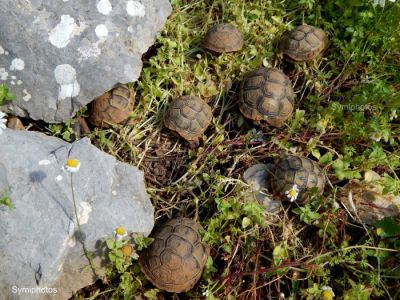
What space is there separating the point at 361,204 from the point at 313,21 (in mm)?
2140

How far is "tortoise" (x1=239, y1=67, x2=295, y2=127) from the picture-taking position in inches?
149

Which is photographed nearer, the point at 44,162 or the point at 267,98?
the point at 44,162

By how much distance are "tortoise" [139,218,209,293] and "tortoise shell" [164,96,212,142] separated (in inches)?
36.8

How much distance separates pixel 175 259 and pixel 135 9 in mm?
2337

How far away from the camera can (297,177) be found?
11.2 ft

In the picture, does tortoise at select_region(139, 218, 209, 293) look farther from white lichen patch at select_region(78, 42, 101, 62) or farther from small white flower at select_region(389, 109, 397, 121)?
small white flower at select_region(389, 109, 397, 121)

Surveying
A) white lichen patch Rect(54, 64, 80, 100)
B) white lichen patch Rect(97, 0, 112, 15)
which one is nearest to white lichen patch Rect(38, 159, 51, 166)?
white lichen patch Rect(54, 64, 80, 100)

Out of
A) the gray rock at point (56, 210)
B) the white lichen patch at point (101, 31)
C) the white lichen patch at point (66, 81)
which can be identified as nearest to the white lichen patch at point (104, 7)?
the white lichen patch at point (101, 31)

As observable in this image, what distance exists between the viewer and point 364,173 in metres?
3.66

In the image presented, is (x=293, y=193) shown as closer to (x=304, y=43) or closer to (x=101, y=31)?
(x=304, y=43)

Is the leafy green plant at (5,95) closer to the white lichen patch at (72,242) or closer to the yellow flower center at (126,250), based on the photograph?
the white lichen patch at (72,242)

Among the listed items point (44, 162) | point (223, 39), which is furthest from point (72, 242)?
point (223, 39)

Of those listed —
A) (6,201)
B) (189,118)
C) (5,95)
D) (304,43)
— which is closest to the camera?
(6,201)

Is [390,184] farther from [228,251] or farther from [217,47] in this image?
[217,47]
